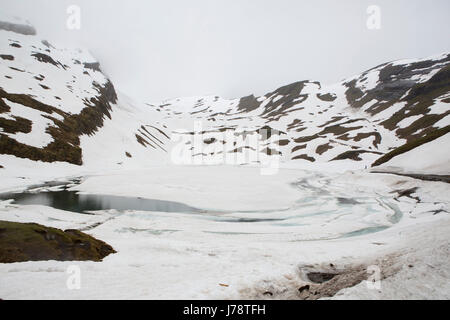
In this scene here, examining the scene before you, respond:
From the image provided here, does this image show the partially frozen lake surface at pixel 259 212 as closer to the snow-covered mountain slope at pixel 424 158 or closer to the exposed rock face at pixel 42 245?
the exposed rock face at pixel 42 245

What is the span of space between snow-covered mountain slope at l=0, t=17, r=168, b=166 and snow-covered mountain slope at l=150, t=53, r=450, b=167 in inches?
1110

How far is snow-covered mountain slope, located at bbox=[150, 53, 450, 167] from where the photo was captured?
71312 mm

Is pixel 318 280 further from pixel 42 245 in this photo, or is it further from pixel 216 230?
pixel 42 245

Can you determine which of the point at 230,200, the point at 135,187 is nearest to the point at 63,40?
the point at 135,187

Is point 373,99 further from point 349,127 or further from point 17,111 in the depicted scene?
point 17,111

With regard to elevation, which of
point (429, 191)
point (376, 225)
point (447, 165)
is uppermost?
point (447, 165)

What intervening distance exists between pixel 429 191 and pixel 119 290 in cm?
2678

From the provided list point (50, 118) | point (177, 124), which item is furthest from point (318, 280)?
point (177, 124)

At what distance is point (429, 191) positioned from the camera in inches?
878

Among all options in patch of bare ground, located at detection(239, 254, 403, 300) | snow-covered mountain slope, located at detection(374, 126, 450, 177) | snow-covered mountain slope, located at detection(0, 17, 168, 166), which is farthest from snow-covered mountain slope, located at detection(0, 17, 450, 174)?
patch of bare ground, located at detection(239, 254, 403, 300)

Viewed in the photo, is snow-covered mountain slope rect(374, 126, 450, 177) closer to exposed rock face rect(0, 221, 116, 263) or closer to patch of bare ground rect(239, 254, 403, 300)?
patch of bare ground rect(239, 254, 403, 300)

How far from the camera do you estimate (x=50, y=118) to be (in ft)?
158

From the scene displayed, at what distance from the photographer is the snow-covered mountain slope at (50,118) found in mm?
38812

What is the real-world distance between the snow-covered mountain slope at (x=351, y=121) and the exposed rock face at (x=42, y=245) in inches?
2165
